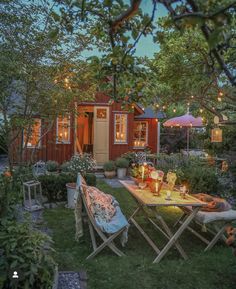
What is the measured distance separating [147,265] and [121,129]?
1096 cm

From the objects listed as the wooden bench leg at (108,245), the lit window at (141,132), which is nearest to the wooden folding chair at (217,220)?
the wooden bench leg at (108,245)

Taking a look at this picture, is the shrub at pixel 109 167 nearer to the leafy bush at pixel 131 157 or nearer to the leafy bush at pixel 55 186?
the leafy bush at pixel 131 157

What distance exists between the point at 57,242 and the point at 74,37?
433 centimetres

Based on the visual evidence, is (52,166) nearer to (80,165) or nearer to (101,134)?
(101,134)

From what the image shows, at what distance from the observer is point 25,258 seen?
2.92 meters

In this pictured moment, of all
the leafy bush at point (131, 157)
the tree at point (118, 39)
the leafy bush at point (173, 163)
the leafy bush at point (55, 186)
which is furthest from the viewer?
the leafy bush at point (131, 157)

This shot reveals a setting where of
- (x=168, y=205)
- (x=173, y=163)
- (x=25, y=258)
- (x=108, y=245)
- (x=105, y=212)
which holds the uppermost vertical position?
(x=173, y=163)

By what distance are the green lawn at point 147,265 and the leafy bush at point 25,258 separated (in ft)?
3.19

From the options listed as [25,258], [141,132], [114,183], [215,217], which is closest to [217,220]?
[215,217]

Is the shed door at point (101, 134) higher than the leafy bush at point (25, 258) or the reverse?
higher

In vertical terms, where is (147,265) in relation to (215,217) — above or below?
below

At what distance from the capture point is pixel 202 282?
400 cm

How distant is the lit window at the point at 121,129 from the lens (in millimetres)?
15070

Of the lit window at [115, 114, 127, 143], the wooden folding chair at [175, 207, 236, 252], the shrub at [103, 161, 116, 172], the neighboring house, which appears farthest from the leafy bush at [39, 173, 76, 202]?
the lit window at [115, 114, 127, 143]
